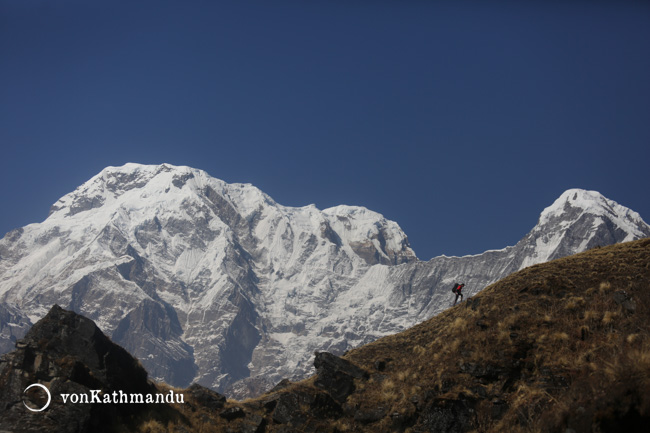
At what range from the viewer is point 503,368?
2823 cm

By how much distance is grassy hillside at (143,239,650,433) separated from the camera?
24453 millimetres

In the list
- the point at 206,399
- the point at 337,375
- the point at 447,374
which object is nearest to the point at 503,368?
the point at 447,374

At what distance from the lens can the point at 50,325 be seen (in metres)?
28.2

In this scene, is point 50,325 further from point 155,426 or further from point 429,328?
point 429,328

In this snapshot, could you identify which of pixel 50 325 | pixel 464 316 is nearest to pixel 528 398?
pixel 464 316

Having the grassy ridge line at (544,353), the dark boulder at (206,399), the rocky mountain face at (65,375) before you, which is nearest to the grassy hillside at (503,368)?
the grassy ridge line at (544,353)

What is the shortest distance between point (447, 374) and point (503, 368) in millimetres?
2838

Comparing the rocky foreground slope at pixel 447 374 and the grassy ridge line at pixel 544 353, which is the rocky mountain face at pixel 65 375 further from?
the grassy ridge line at pixel 544 353

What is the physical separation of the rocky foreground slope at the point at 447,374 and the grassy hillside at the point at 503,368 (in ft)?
0.23

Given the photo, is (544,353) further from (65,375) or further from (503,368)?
(65,375)

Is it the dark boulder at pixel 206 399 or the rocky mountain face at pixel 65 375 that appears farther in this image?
the dark boulder at pixel 206 399

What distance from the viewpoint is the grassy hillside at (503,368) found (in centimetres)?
2445

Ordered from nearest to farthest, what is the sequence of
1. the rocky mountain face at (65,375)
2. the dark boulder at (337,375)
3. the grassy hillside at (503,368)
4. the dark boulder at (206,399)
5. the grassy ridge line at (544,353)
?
the grassy ridge line at (544,353) → the grassy hillside at (503,368) → the rocky mountain face at (65,375) → the dark boulder at (206,399) → the dark boulder at (337,375)

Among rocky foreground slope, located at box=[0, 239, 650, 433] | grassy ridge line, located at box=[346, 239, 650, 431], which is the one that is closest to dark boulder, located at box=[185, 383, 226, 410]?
rocky foreground slope, located at box=[0, 239, 650, 433]
